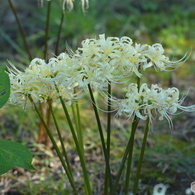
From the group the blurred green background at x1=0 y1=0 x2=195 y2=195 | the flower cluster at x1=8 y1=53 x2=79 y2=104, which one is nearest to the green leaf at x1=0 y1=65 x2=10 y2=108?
the flower cluster at x1=8 y1=53 x2=79 y2=104

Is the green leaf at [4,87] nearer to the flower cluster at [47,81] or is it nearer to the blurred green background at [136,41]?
the flower cluster at [47,81]

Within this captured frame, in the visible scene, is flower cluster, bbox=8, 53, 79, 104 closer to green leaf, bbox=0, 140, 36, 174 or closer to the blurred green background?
green leaf, bbox=0, 140, 36, 174

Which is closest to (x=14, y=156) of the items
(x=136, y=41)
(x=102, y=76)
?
(x=102, y=76)

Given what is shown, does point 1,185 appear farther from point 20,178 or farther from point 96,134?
point 96,134

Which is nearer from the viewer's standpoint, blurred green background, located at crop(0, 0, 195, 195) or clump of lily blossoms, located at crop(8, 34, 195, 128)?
clump of lily blossoms, located at crop(8, 34, 195, 128)

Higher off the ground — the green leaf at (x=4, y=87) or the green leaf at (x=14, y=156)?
the green leaf at (x=4, y=87)

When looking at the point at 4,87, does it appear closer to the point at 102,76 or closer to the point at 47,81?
the point at 47,81

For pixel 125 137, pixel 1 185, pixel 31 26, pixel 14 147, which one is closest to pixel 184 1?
pixel 31 26

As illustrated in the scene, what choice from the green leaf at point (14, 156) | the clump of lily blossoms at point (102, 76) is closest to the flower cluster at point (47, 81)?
the clump of lily blossoms at point (102, 76)

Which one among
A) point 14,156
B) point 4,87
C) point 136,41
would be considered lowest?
point 14,156
